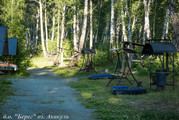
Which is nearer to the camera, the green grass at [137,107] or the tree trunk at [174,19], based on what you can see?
the green grass at [137,107]

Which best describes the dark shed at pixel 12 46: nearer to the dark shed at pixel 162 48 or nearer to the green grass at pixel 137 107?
the green grass at pixel 137 107

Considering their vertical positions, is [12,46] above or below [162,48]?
above

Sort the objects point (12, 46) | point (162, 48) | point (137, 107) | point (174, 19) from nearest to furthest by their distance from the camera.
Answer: point (174, 19)
point (137, 107)
point (162, 48)
point (12, 46)

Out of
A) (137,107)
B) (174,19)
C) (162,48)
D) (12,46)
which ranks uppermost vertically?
(174,19)

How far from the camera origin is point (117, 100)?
8.65 metres

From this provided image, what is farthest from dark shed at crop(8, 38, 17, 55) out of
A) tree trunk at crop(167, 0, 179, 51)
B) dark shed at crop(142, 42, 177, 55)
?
tree trunk at crop(167, 0, 179, 51)

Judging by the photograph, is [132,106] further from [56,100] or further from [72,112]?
[56,100]

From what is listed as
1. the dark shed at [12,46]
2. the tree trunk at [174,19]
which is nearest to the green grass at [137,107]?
the tree trunk at [174,19]

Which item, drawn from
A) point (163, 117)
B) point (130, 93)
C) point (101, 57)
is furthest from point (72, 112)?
point (101, 57)

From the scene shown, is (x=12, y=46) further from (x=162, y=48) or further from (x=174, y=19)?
(x=174, y=19)

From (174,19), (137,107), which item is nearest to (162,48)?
(174,19)

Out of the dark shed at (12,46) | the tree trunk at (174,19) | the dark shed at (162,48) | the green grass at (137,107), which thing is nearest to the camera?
the green grass at (137,107)

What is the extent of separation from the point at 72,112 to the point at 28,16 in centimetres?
4471

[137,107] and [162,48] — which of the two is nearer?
[137,107]
